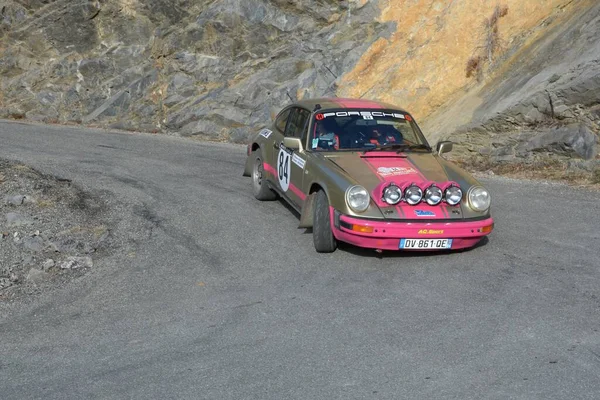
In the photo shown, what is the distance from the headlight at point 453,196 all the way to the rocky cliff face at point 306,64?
6.08 meters

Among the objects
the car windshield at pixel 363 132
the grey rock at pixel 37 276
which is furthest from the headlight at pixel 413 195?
the grey rock at pixel 37 276

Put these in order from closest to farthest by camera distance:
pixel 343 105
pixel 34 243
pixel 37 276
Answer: pixel 37 276 → pixel 34 243 → pixel 343 105

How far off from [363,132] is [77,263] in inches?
144

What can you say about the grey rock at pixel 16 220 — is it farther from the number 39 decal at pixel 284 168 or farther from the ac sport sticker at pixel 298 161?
the ac sport sticker at pixel 298 161

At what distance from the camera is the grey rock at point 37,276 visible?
23.2 ft

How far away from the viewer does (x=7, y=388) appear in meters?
4.81

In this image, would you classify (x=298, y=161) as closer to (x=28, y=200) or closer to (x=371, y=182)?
(x=371, y=182)

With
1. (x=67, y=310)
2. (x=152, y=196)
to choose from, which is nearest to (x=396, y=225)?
(x=67, y=310)

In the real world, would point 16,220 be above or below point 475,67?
below

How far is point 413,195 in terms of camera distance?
7.46 meters

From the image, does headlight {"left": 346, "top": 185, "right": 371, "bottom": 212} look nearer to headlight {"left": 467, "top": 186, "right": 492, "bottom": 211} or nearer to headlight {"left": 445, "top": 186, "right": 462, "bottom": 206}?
headlight {"left": 445, "top": 186, "right": 462, "bottom": 206}

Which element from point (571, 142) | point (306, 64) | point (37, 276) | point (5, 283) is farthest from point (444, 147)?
point (306, 64)

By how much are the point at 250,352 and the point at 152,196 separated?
5.86 m

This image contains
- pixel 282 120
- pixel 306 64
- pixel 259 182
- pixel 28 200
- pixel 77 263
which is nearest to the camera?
pixel 77 263
